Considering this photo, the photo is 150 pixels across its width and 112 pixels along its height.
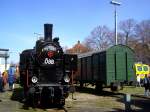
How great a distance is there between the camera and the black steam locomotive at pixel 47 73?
19.0 metres

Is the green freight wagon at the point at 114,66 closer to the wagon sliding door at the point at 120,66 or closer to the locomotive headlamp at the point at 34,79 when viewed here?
the wagon sliding door at the point at 120,66

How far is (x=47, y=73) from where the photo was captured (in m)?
19.7

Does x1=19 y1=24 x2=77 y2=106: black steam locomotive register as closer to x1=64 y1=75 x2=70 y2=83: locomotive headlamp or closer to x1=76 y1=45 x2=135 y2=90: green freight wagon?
x1=64 y1=75 x2=70 y2=83: locomotive headlamp

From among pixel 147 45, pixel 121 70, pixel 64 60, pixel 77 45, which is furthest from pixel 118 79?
pixel 77 45

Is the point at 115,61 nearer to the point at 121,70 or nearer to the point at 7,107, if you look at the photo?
the point at 121,70

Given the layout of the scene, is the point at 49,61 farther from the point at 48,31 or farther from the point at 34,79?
the point at 48,31

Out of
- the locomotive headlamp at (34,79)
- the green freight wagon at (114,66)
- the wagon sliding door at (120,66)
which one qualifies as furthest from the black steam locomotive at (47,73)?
the wagon sliding door at (120,66)

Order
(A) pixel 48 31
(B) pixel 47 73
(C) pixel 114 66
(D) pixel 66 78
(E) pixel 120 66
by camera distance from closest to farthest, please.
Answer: (B) pixel 47 73, (D) pixel 66 78, (A) pixel 48 31, (C) pixel 114 66, (E) pixel 120 66

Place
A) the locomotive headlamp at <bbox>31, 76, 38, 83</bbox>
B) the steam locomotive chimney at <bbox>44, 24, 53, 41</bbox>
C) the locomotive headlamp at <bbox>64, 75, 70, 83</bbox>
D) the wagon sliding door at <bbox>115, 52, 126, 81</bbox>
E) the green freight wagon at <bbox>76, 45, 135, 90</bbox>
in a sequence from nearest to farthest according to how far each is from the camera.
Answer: the locomotive headlamp at <bbox>31, 76, 38, 83</bbox>, the locomotive headlamp at <bbox>64, 75, 70, 83</bbox>, the steam locomotive chimney at <bbox>44, 24, 53, 41</bbox>, the green freight wagon at <bbox>76, 45, 135, 90</bbox>, the wagon sliding door at <bbox>115, 52, 126, 81</bbox>

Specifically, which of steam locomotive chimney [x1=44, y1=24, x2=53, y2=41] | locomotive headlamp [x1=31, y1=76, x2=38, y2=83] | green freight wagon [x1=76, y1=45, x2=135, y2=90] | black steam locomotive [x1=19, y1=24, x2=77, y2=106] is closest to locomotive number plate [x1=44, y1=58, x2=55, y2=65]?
black steam locomotive [x1=19, y1=24, x2=77, y2=106]

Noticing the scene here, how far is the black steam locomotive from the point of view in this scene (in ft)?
62.4

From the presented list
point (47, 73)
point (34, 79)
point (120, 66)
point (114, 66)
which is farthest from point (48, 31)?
point (120, 66)

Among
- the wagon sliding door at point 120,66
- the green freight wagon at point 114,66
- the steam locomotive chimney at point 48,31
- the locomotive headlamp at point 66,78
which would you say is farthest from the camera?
the wagon sliding door at point 120,66

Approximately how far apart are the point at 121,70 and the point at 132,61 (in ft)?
4.08
